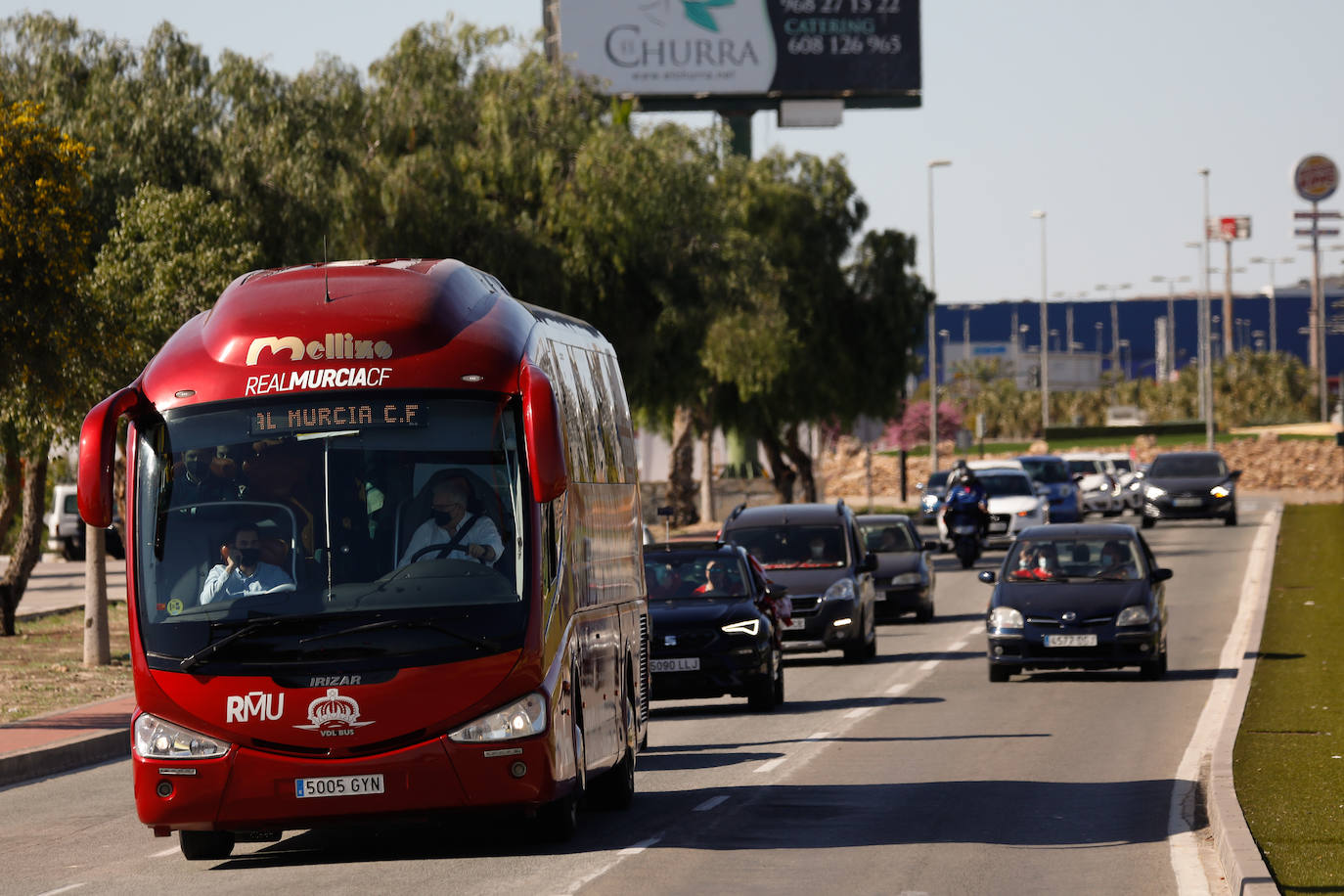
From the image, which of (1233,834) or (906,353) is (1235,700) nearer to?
(1233,834)

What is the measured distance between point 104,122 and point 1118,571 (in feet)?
49.6

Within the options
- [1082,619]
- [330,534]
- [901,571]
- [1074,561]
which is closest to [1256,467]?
[901,571]

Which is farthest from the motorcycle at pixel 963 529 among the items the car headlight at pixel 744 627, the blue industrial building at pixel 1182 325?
the blue industrial building at pixel 1182 325

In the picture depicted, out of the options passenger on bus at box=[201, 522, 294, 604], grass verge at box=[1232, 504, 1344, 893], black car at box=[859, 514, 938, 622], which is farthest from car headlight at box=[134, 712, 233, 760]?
black car at box=[859, 514, 938, 622]

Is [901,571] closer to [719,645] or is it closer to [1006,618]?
[1006,618]

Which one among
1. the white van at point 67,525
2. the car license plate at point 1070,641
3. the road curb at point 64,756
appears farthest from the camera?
the white van at point 67,525

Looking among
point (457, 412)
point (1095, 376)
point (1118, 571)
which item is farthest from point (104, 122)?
point (1095, 376)

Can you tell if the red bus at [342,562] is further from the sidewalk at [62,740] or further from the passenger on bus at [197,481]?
the sidewalk at [62,740]

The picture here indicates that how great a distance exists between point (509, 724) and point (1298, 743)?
7.64 meters

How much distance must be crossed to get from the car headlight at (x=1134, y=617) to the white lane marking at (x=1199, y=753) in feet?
3.17

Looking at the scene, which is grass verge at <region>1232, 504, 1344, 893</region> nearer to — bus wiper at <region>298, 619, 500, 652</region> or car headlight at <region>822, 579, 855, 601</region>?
bus wiper at <region>298, 619, 500, 652</region>

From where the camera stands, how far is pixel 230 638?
10.5 meters

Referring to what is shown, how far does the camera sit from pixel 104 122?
28.7 meters

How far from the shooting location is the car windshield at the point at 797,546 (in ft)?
82.6
